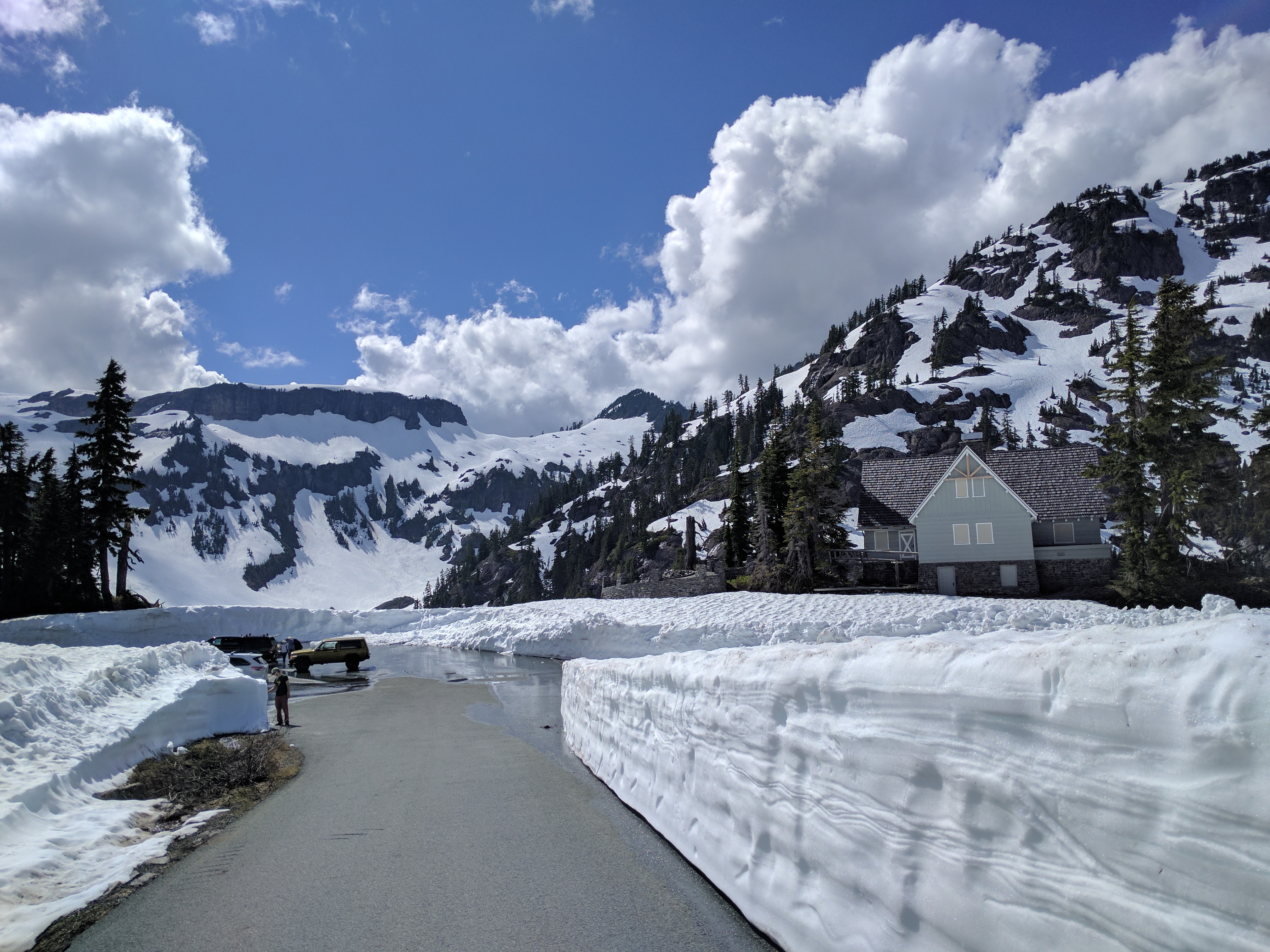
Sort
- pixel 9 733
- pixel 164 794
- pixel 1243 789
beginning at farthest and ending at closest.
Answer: pixel 164 794
pixel 9 733
pixel 1243 789

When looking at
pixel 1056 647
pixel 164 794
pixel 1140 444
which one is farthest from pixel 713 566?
pixel 1056 647

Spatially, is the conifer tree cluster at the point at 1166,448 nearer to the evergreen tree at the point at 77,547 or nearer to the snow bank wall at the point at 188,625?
the snow bank wall at the point at 188,625

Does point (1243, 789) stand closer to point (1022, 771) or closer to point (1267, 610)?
point (1022, 771)

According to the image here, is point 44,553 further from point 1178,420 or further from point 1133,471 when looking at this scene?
point 1178,420

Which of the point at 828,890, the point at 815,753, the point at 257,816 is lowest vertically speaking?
the point at 257,816

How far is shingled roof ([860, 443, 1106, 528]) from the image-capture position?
45094 mm

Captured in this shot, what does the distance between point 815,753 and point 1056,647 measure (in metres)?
1.92

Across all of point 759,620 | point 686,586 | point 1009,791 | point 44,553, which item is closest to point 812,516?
point 686,586

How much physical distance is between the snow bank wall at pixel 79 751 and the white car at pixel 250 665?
30.9 feet

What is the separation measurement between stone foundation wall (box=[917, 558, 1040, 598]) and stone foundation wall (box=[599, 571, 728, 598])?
15.2 m

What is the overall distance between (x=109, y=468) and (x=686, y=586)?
130 ft

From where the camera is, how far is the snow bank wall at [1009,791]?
8.14 ft

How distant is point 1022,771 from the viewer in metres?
3.19

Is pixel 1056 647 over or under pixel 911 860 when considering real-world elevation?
over
